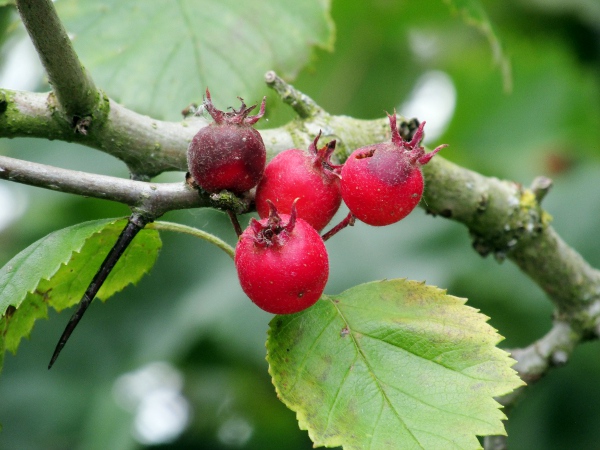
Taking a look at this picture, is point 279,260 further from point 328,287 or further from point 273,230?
point 328,287

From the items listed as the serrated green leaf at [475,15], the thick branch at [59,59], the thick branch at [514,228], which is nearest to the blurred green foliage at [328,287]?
the serrated green leaf at [475,15]

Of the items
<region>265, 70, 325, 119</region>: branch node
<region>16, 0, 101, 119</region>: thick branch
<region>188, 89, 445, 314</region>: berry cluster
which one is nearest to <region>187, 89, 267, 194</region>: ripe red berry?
<region>188, 89, 445, 314</region>: berry cluster

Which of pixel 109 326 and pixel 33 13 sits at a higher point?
pixel 33 13

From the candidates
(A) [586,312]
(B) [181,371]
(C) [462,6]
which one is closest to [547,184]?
(A) [586,312]

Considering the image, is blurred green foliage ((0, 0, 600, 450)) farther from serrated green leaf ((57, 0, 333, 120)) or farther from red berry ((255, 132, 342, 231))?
red berry ((255, 132, 342, 231))

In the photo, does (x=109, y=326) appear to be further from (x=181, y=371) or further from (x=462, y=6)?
(x=462, y=6)

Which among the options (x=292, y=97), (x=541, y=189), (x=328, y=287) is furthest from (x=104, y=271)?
(x=328, y=287)
